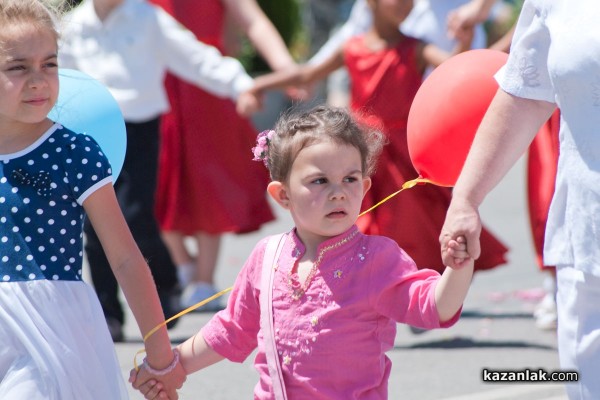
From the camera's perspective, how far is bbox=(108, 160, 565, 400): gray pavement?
5266mm

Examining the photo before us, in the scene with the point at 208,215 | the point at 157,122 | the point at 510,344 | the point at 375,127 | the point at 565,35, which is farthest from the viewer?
the point at 208,215

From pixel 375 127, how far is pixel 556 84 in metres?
0.80

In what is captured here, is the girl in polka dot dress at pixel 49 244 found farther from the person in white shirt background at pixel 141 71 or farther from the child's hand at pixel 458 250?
the person in white shirt background at pixel 141 71

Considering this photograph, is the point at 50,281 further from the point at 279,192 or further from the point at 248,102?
the point at 248,102

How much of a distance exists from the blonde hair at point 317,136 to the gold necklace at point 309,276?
21 centimetres

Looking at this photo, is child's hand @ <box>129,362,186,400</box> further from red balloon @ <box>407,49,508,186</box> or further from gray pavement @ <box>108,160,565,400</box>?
gray pavement @ <box>108,160,565,400</box>

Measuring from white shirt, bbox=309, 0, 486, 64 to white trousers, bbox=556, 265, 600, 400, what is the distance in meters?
3.98

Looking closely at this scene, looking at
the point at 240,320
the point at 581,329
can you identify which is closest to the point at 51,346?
the point at 240,320

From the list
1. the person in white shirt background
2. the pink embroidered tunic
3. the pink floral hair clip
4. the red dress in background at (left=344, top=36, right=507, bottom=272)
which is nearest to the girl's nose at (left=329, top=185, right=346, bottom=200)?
the pink embroidered tunic

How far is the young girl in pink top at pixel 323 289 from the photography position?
10.6ft

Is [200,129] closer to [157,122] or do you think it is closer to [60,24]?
[157,122]

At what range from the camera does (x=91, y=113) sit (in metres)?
3.84

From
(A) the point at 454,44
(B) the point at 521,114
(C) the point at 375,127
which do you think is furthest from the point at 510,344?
(B) the point at 521,114

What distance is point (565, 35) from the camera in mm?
2912
